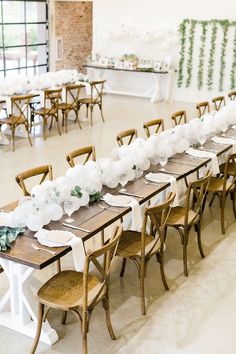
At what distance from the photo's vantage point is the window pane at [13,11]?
1181 cm

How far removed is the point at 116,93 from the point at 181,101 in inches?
70.3

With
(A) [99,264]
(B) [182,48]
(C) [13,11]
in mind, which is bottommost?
(A) [99,264]

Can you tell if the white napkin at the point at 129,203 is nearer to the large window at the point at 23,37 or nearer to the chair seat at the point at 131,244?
the chair seat at the point at 131,244

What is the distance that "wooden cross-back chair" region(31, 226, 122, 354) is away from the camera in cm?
312

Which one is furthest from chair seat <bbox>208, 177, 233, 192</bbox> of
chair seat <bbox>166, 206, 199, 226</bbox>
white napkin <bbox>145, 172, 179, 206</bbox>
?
white napkin <bbox>145, 172, 179, 206</bbox>

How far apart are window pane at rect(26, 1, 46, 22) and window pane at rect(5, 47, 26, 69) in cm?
83

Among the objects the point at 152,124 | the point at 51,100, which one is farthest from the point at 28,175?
the point at 51,100

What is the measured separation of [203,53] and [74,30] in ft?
13.0

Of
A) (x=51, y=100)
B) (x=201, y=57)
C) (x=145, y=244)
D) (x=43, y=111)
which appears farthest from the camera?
(x=201, y=57)

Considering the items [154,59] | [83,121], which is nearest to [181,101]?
[154,59]

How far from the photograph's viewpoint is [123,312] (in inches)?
153

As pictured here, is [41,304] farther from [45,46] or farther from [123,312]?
[45,46]

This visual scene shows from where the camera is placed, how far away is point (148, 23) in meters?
Answer: 12.8

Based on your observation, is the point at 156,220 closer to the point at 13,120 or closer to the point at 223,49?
the point at 13,120
